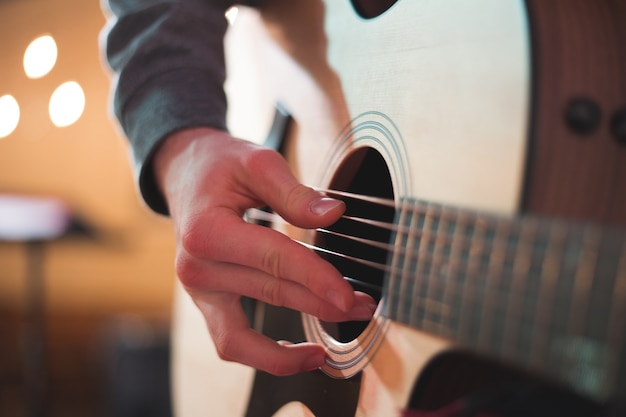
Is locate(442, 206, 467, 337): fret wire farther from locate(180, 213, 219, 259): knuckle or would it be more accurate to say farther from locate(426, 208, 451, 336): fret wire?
locate(180, 213, 219, 259): knuckle

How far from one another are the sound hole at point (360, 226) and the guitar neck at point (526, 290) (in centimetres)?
17

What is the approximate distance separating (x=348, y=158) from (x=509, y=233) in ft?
0.96

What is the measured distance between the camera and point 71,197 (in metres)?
3.33

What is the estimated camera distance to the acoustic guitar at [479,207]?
366 mm

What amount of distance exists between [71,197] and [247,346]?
2883 millimetres

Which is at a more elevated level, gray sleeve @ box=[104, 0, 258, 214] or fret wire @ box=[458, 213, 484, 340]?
gray sleeve @ box=[104, 0, 258, 214]

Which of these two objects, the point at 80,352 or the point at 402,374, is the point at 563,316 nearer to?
the point at 402,374

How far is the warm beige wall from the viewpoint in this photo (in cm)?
328

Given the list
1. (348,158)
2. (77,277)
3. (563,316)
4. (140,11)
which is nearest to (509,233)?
(563,316)

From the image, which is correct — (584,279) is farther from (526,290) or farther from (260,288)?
(260,288)

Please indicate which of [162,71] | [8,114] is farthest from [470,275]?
[8,114]

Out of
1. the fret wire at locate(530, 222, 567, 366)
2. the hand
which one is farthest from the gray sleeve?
the fret wire at locate(530, 222, 567, 366)

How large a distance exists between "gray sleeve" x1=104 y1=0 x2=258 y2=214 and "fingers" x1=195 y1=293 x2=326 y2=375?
0.67 feet

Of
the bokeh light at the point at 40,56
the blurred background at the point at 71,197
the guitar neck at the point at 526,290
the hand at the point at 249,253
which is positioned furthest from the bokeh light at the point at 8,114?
the guitar neck at the point at 526,290
